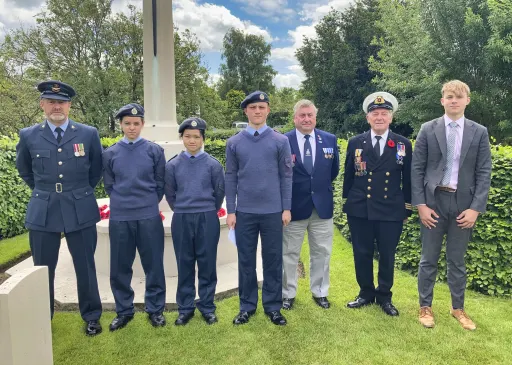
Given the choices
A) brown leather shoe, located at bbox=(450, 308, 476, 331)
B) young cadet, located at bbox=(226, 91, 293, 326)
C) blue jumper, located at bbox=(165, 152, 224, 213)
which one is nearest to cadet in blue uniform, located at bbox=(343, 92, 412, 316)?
brown leather shoe, located at bbox=(450, 308, 476, 331)

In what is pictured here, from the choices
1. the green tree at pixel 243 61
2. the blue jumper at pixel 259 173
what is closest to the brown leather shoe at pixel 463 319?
the blue jumper at pixel 259 173

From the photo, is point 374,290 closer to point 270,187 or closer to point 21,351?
point 270,187

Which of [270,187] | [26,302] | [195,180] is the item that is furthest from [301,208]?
[26,302]

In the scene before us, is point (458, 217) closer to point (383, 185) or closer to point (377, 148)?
point (383, 185)

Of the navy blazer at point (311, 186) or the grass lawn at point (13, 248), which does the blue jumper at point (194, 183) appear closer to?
the navy blazer at point (311, 186)

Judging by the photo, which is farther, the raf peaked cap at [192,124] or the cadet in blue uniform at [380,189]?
the cadet in blue uniform at [380,189]

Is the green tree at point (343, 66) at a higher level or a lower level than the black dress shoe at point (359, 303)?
higher

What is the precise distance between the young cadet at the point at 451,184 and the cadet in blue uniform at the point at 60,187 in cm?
295

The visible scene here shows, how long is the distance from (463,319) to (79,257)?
351cm

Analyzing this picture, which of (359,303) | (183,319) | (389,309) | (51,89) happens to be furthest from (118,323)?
(389,309)

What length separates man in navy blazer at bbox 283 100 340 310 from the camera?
150 inches

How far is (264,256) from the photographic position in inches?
143

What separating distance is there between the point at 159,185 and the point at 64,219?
0.84m

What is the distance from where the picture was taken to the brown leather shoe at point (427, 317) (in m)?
3.53
